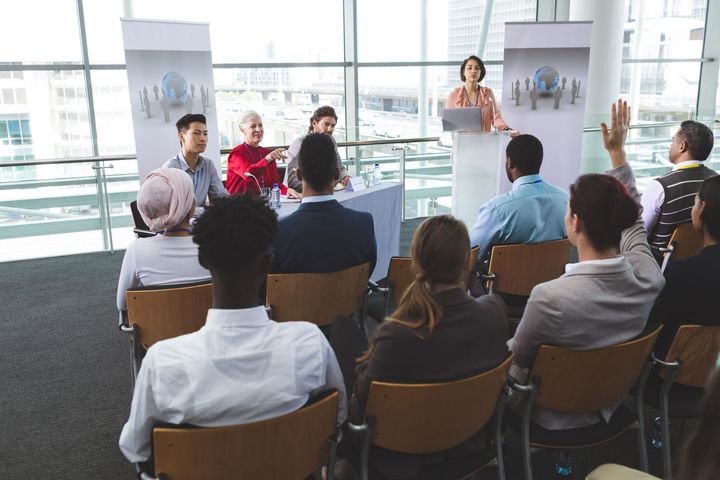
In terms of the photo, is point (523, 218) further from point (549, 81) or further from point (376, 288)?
point (549, 81)

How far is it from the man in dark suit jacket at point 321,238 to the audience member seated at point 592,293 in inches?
37.5

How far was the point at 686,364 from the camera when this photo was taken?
2262 mm

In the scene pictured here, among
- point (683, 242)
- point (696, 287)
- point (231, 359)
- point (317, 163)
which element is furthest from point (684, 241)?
point (231, 359)

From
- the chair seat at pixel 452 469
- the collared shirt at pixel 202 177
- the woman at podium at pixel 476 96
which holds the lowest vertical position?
the chair seat at pixel 452 469

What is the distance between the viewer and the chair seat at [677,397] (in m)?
2.33

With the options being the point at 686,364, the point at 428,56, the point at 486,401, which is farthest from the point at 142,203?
the point at 428,56

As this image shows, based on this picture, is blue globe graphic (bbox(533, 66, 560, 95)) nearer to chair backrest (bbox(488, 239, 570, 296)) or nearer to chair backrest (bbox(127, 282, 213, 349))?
chair backrest (bbox(488, 239, 570, 296))

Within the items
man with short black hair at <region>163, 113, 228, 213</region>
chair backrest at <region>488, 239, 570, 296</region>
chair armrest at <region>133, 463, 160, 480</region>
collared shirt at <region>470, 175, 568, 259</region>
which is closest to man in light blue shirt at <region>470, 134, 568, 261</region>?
collared shirt at <region>470, 175, 568, 259</region>

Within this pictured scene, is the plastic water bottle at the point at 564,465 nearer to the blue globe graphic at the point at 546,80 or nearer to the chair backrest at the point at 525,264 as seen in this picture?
the chair backrest at the point at 525,264

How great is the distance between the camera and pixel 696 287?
89.5 inches

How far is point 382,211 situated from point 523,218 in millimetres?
1911

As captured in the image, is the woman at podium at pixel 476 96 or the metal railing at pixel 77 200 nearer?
the woman at podium at pixel 476 96

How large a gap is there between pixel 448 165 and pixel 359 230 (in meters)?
5.07

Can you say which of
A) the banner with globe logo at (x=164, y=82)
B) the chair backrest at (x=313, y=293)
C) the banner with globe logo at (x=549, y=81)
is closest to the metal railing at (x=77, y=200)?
the banner with globe logo at (x=164, y=82)
